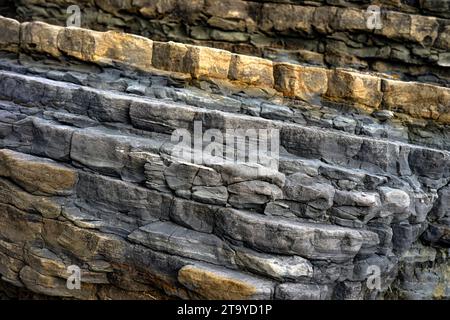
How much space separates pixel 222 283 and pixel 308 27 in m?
5.32

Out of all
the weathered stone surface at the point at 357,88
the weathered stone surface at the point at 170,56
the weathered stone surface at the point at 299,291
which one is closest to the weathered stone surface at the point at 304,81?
the weathered stone surface at the point at 357,88

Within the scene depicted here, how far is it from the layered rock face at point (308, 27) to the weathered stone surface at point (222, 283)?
15.5 feet

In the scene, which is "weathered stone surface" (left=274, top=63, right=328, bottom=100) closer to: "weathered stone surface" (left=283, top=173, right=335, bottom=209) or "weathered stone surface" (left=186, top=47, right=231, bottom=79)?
"weathered stone surface" (left=186, top=47, right=231, bottom=79)

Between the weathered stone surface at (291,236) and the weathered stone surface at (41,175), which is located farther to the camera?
the weathered stone surface at (41,175)

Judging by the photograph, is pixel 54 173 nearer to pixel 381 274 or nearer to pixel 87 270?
pixel 87 270

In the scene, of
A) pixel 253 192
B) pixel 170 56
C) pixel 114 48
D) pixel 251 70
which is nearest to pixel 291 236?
pixel 253 192

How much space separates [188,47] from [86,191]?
265cm

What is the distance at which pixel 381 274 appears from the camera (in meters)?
6.04

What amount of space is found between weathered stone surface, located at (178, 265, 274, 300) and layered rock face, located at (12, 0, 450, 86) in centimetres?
472

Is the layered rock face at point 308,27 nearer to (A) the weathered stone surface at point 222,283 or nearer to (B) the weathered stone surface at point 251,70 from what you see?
(B) the weathered stone surface at point 251,70

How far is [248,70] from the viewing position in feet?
21.9

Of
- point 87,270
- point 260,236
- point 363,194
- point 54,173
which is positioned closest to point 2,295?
point 87,270

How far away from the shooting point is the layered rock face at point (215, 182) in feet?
18.3

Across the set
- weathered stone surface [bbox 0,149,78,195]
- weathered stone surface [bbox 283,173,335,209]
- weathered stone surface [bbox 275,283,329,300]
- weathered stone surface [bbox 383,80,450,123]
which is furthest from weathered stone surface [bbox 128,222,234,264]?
weathered stone surface [bbox 383,80,450,123]
